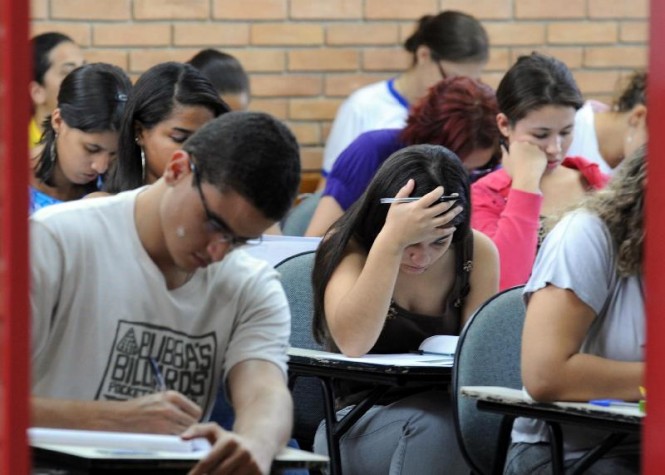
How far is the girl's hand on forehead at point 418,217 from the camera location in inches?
124

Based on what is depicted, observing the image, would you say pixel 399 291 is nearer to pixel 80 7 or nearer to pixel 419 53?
pixel 419 53

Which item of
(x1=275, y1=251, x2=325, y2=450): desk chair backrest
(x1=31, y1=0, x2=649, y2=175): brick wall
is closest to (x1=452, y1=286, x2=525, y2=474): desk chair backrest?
(x1=275, y1=251, x2=325, y2=450): desk chair backrest

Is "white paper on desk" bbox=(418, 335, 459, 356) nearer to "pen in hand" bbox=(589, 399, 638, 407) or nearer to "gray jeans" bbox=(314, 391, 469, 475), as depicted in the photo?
"gray jeans" bbox=(314, 391, 469, 475)

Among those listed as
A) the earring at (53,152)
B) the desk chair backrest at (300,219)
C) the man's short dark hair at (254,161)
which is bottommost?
the desk chair backrest at (300,219)

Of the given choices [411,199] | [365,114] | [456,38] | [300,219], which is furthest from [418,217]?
[365,114]

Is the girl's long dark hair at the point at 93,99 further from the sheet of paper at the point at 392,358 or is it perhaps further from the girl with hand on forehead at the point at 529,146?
the girl with hand on forehead at the point at 529,146

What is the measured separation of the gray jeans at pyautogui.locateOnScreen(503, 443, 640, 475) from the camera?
277 centimetres

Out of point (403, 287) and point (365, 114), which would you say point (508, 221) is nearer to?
point (403, 287)

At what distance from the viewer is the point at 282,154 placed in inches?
79.8

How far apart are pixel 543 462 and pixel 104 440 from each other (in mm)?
1236

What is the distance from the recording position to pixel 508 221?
393cm

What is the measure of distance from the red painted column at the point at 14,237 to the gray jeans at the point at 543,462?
59.8 inches

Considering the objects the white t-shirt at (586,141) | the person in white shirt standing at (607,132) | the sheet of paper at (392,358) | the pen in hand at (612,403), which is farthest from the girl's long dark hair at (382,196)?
the white t-shirt at (586,141)

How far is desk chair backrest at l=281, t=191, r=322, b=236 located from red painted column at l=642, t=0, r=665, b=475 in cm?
335
